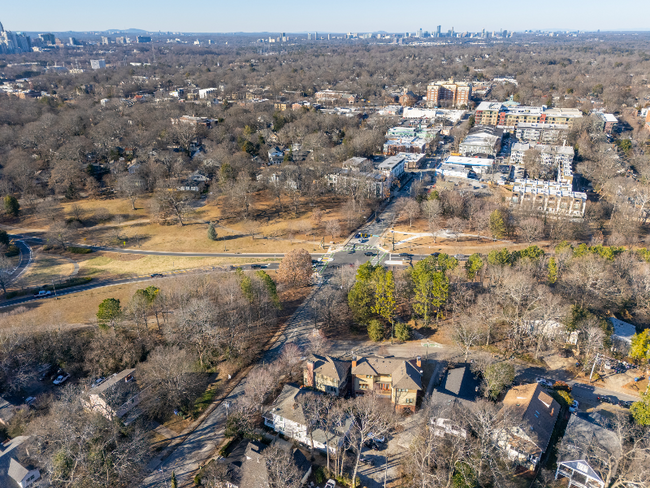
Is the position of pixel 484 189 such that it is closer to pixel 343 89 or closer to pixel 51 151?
pixel 51 151

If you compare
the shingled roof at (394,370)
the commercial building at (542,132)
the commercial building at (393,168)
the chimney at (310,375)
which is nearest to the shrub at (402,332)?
the shingled roof at (394,370)

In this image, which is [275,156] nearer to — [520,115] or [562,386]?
[562,386]

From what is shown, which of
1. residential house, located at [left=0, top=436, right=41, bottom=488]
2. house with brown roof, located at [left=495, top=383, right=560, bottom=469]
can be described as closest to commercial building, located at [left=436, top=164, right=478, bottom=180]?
house with brown roof, located at [left=495, top=383, right=560, bottom=469]

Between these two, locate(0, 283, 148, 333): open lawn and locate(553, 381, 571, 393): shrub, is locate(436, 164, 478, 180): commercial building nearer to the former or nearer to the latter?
locate(553, 381, 571, 393): shrub

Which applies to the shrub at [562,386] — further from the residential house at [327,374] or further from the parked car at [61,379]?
the parked car at [61,379]

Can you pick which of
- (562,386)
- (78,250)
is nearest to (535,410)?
(562,386)
